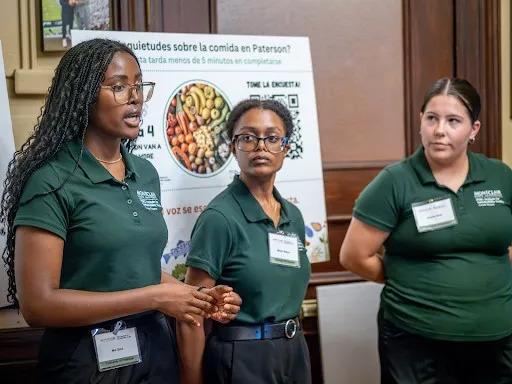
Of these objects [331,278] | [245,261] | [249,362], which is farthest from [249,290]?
[331,278]

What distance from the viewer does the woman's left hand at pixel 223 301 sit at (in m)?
1.77

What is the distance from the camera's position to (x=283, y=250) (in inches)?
84.5

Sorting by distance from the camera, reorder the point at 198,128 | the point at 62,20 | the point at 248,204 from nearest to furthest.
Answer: the point at 248,204 < the point at 198,128 < the point at 62,20

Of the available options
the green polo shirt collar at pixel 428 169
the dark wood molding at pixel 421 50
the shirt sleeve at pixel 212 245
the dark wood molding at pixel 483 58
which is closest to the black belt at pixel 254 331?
the shirt sleeve at pixel 212 245

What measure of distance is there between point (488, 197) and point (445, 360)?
55 centimetres

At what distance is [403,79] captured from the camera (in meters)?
3.40

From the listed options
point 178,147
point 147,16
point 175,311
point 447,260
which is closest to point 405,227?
point 447,260

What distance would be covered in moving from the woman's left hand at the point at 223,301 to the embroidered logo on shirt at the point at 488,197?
3.44ft

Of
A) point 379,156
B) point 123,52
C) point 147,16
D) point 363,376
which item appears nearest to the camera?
point 123,52

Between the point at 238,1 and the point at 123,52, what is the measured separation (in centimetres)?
140

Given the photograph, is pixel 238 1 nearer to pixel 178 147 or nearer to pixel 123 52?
pixel 178 147

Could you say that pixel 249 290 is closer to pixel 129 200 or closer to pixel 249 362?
pixel 249 362

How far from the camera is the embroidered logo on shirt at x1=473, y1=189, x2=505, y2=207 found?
8.16 feet

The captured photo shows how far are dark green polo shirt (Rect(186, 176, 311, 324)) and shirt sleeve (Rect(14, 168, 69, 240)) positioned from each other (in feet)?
1.66
